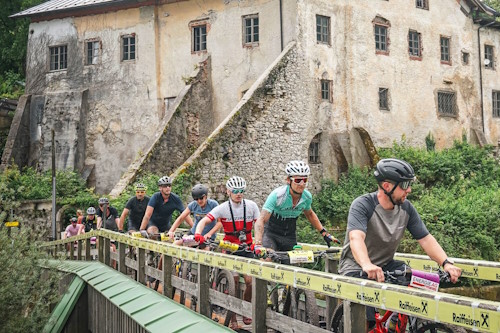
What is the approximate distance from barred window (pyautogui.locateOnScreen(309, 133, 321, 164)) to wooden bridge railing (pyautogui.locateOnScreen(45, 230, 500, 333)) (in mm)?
21646

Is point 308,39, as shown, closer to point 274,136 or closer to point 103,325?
point 274,136

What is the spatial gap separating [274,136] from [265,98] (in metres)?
1.64

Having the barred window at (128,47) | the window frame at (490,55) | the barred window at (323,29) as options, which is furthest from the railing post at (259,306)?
the window frame at (490,55)

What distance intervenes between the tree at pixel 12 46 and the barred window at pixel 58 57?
611 cm

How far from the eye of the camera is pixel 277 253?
845 cm

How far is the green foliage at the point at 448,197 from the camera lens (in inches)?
1014

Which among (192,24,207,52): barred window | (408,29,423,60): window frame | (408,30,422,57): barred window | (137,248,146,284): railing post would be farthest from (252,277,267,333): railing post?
(408,30,422,57): barred window

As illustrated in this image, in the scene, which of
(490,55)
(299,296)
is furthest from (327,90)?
(299,296)

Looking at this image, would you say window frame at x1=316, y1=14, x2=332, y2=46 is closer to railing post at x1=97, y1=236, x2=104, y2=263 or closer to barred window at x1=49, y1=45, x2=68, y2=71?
barred window at x1=49, y1=45, x2=68, y2=71

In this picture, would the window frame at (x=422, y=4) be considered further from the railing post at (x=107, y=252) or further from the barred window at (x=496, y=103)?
the railing post at (x=107, y=252)

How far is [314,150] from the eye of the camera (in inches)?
1265

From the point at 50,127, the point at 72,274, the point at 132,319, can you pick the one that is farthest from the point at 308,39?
the point at 132,319

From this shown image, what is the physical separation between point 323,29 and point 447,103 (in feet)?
28.5

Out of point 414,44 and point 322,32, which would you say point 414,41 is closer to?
point 414,44
